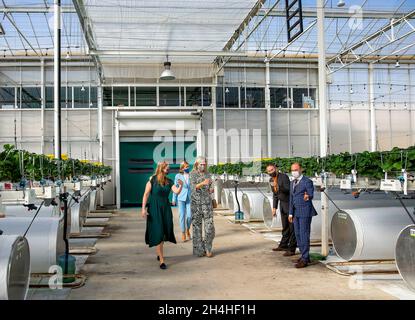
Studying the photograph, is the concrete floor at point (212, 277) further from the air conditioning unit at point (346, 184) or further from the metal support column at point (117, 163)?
the metal support column at point (117, 163)

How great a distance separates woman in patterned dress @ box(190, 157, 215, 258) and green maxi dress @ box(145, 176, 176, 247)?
35.1 inches

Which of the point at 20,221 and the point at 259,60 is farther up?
the point at 259,60

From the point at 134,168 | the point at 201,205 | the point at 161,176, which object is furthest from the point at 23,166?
the point at 134,168

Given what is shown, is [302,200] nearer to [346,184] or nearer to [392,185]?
[346,184]

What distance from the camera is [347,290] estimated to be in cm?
563

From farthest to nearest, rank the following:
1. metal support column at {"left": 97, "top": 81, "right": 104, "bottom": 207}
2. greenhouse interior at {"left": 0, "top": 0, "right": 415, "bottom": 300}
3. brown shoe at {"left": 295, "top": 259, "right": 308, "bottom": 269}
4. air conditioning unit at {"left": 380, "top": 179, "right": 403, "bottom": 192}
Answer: metal support column at {"left": 97, "top": 81, "right": 104, "bottom": 207} < brown shoe at {"left": 295, "top": 259, "right": 308, "bottom": 269} < greenhouse interior at {"left": 0, "top": 0, "right": 415, "bottom": 300} < air conditioning unit at {"left": 380, "top": 179, "right": 403, "bottom": 192}

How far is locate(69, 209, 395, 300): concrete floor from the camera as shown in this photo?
550cm

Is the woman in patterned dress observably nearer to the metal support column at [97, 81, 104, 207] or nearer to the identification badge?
the identification badge

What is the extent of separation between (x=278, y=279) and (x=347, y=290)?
922 mm

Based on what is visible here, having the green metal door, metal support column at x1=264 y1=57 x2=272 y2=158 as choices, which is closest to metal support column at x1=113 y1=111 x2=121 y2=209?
the green metal door

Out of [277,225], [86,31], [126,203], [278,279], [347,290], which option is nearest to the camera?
[347,290]

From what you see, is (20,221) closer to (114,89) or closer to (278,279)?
(278,279)
